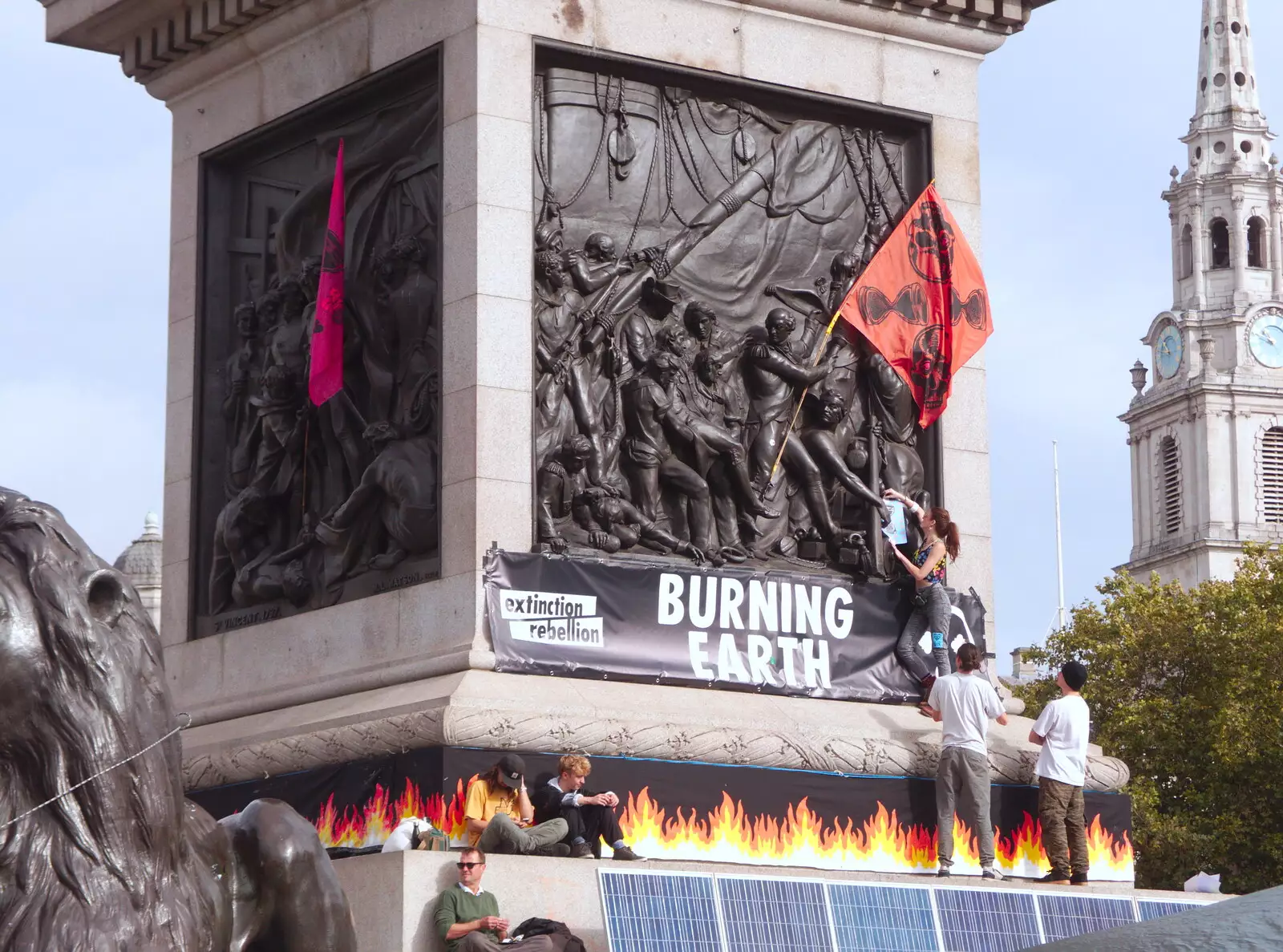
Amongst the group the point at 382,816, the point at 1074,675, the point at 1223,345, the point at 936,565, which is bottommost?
the point at 382,816

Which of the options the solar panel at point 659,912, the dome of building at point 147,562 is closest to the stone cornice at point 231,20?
the solar panel at point 659,912

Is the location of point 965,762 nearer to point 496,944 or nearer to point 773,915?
point 773,915

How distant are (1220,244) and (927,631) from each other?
124 metres

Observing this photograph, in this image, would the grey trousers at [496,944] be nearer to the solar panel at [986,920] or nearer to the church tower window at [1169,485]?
the solar panel at [986,920]

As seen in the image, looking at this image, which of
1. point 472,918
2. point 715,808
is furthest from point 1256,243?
point 472,918

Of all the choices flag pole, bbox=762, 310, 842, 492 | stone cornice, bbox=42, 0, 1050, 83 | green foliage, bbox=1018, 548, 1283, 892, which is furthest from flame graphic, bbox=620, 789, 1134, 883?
green foliage, bbox=1018, 548, 1283, 892

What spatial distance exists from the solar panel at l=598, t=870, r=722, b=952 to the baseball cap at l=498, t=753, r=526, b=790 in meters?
0.96

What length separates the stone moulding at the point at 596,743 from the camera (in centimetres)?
1457

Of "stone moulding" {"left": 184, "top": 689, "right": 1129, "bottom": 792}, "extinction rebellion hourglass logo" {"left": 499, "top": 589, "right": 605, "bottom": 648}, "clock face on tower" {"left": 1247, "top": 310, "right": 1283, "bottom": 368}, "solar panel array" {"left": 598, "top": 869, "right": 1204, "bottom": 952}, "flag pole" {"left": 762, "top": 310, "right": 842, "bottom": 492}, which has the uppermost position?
"clock face on tower" {"left": 1247, "top": 310, "right": 1283, "bottom": 368}

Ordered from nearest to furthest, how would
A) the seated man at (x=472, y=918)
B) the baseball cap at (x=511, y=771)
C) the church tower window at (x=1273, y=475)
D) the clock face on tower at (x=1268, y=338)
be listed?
the seated man at (x=472, y=918) → the baseball cap at (x=511, y=771) → the clock face on tower at (x=1268, y=338) → the church tower window at (x=1273, y=475)

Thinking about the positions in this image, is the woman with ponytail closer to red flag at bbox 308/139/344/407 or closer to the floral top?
the floral top

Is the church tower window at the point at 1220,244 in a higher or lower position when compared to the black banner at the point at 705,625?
higher

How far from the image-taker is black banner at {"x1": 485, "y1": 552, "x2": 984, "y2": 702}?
50.6ft

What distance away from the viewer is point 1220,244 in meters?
137
